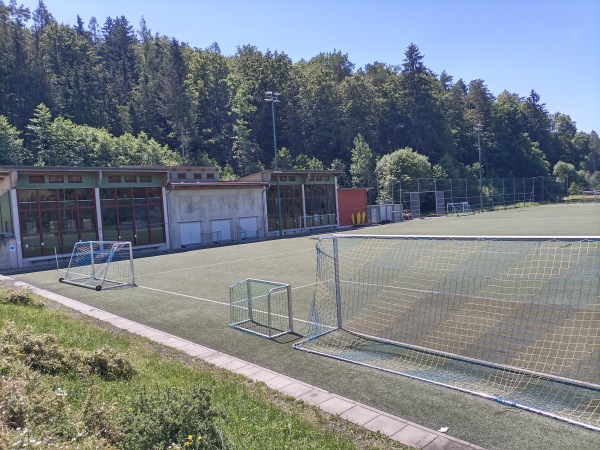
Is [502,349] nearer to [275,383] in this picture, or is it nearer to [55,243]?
[275,383]

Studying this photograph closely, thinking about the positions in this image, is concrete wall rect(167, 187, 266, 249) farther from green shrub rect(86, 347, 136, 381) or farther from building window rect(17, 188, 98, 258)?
green shrub rect(86, 347, 136, 381)

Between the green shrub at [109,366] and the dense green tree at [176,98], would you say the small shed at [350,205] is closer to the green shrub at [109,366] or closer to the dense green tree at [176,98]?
the dense green tree at [176,98]

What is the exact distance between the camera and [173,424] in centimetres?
404

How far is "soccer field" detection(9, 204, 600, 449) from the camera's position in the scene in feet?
15.8

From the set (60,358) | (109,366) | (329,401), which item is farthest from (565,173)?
(60,358)

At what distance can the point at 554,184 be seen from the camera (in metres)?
78.8

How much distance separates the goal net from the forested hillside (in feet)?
149

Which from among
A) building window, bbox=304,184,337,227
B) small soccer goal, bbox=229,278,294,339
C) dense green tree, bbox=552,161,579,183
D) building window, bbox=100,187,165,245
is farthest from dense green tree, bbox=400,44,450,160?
small soccer goal, bbox=229,278,294,339

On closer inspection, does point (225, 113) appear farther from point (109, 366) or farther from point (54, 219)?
point (109, 366)

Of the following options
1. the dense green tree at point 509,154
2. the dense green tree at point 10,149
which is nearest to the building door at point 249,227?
the dense green tree at point 10,149

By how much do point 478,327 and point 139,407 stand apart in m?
6.09

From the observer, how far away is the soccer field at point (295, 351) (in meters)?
4.82

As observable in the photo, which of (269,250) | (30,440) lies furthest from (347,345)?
(269,250)

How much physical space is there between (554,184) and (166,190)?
71059mm
